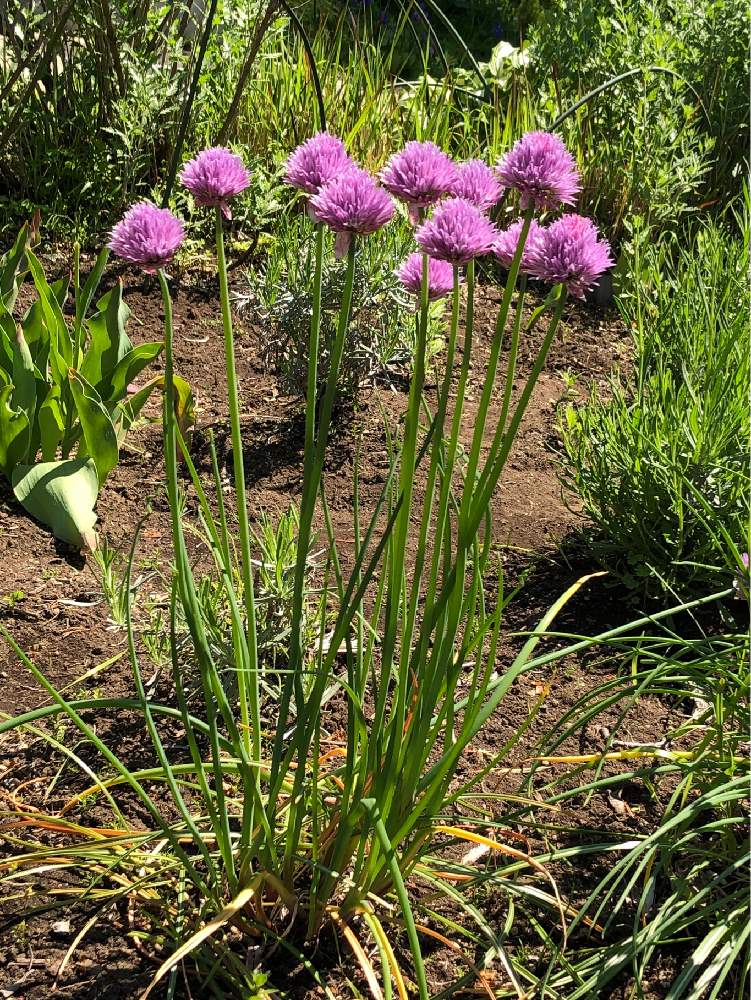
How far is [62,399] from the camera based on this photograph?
2.81 metres

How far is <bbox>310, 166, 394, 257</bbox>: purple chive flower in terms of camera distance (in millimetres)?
1266

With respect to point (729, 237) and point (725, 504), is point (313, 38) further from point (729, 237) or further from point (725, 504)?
point (725, 504)

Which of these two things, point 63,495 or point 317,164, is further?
point 63,495

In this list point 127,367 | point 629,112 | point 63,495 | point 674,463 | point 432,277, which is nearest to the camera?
point 432,277

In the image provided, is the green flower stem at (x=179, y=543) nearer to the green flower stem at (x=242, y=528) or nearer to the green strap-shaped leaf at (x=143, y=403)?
the green flower stem at (x=242, y=528)

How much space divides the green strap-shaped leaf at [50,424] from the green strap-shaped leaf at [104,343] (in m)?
0.14

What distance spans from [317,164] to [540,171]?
0.97ft

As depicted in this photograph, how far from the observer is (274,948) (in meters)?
1.72

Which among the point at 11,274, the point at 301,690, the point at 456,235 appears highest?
the point at 11,274

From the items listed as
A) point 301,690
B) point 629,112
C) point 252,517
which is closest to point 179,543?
point 301,690

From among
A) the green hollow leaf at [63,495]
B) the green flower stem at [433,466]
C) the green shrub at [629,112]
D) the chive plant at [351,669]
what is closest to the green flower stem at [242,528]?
the chive plant at [351,669]

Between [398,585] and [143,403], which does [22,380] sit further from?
[398,585]

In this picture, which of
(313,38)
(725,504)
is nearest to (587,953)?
(725,504)

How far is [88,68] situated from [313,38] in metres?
1.65
